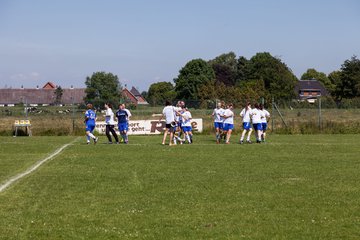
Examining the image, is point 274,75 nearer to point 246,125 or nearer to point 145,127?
point 145,127

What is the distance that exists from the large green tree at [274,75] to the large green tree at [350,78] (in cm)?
837

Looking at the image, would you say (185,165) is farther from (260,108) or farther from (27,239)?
(260,108)

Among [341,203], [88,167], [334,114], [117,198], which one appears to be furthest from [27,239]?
[334,114]

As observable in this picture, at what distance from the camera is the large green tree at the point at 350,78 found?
3568 inches

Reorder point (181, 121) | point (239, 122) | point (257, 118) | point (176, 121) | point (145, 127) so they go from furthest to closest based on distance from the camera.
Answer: point (239, 122)
point (145, 127)
point (181, 121)
point (257, 118)
point (176, 121)

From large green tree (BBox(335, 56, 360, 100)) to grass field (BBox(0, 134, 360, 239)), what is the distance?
256 ft

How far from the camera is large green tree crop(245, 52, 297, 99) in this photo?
Answer: 9625 cm

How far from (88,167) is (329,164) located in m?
6.35

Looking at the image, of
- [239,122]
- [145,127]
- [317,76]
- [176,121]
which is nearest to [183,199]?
[176,121]

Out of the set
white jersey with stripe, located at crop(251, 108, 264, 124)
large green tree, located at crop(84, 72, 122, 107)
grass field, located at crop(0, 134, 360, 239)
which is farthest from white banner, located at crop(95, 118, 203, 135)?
large green tree, located at crop(84, 72, 122, 107)

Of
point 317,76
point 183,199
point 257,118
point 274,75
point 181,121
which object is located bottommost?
point 183,199

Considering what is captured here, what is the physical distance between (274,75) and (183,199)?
9022cm

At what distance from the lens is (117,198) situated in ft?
31.8

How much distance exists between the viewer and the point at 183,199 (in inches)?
374
